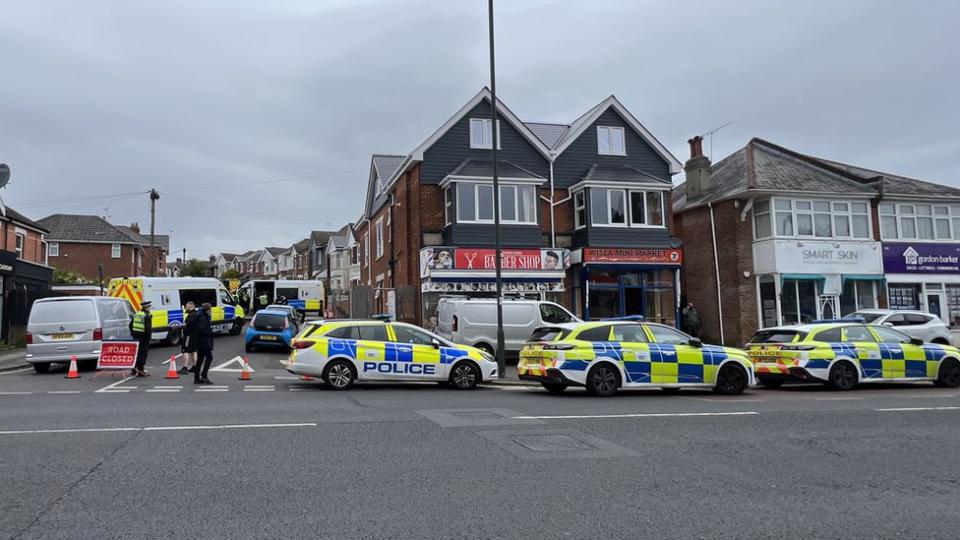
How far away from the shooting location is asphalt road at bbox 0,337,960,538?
4.74 metres

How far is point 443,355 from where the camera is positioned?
13.6m

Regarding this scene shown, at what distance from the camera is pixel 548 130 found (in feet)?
99.4

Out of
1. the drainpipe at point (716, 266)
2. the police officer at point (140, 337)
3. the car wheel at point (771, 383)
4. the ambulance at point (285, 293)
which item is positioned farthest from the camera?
the ambulance at point (285, 293)

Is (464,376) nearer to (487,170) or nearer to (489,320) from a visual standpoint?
(489,320)

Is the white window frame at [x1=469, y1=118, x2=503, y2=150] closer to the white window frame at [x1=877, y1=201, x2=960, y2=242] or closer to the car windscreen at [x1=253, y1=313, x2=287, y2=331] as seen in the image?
the car windscreen at [x1=253, y1=313, x2=287, y2=331]

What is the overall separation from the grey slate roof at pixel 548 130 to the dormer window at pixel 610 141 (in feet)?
7.84

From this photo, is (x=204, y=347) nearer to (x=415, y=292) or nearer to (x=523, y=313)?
(x=523, y=313)

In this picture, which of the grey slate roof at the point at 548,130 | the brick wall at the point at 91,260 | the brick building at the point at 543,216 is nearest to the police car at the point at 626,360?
the brick building at the point at 543,216

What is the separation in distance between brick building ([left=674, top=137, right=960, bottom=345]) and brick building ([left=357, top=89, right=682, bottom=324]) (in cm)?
213

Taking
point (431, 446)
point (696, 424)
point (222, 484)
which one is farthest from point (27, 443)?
point (696, 424)

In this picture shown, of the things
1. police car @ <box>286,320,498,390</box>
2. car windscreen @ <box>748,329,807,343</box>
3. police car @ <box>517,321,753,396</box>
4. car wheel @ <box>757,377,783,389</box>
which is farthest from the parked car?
police car @ <box>286,320,498,390</box>

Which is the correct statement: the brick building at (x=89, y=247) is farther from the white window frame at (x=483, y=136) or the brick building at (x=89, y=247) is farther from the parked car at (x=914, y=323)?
the parked car at (x=914, y=323)

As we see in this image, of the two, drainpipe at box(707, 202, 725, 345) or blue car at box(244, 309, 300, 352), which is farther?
drainpipe at box(707, 202, 725, 345)

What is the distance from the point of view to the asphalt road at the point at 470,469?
187 inches
